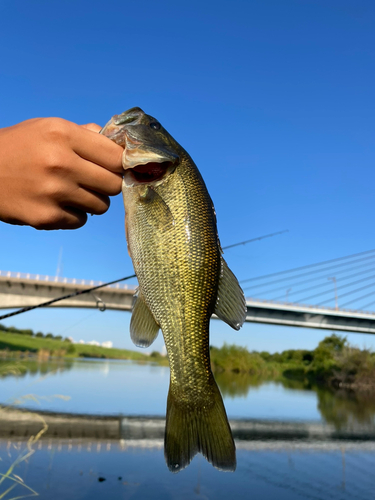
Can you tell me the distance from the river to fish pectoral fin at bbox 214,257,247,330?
4462 millimetres

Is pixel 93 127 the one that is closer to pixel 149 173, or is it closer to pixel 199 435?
pixel 149 173

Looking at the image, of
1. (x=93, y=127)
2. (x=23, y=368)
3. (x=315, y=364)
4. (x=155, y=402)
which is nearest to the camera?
(x=93, y=127)

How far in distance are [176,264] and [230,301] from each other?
0.46 m

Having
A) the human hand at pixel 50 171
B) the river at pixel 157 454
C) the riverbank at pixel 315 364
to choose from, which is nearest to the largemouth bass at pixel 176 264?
the human hand at pixel 50 171

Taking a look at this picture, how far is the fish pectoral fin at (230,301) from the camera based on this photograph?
2.60 meters

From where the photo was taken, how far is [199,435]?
2326 millimetres

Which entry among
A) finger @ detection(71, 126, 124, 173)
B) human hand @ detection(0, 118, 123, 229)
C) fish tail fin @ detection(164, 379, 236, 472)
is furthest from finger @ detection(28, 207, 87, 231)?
fish tail fin @ detection(164, 379, 236, 472)

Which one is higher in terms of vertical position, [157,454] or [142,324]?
→ [142,324]

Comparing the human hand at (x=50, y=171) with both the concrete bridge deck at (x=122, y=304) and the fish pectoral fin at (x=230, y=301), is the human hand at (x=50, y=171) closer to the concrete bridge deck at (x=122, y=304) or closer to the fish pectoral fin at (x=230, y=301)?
the fish pectoral fin at (x=230, y=301)

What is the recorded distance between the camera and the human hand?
186cm

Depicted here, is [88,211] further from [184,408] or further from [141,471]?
[141,471]

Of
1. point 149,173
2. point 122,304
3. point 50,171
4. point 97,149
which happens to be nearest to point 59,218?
point 50,171

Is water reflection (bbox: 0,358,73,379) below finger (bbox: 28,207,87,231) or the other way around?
below

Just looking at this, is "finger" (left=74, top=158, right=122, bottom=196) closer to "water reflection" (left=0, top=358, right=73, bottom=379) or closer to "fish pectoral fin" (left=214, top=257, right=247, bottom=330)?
"fish pectoral fin" (left=214, top=257, right=247, bottom=330)
